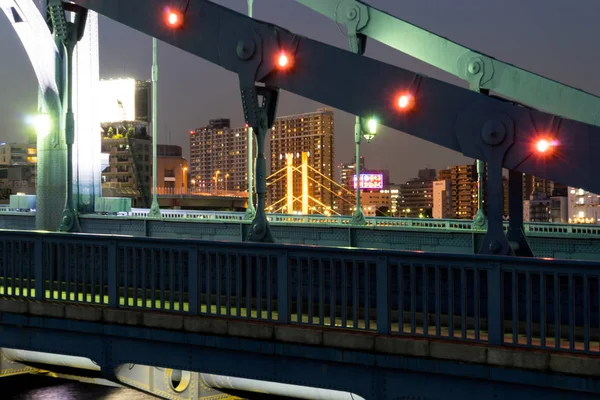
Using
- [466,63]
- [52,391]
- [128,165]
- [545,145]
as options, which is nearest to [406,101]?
[545,145]

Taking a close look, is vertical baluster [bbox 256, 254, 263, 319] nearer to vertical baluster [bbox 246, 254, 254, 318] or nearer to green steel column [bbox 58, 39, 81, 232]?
vertical baluster [bbox 246, 254, 254, 318]

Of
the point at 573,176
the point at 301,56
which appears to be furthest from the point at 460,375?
Answer: the point at 301,56

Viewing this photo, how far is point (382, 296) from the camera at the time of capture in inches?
352

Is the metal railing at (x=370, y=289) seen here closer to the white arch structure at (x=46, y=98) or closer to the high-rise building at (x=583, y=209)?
the white arch structure at (x=46, y=98)

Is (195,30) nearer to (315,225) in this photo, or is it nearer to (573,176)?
(573,176)

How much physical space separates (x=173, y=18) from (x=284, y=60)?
7.34ft

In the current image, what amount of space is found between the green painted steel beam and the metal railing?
13006 mm

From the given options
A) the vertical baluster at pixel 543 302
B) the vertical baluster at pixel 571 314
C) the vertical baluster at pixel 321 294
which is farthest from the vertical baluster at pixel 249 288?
the vertical baluster at pixel 571 314

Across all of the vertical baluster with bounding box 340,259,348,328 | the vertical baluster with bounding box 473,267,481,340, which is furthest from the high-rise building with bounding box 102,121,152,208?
the vertical baluster with bounding box 473,267,481,340

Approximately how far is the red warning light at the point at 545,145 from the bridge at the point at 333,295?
16mm

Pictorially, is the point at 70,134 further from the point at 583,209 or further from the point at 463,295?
the point at 583,209

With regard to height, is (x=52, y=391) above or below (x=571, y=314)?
below

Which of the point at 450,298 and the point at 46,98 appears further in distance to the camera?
the point at 46,98

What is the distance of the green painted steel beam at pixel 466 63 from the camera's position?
2173 cm
